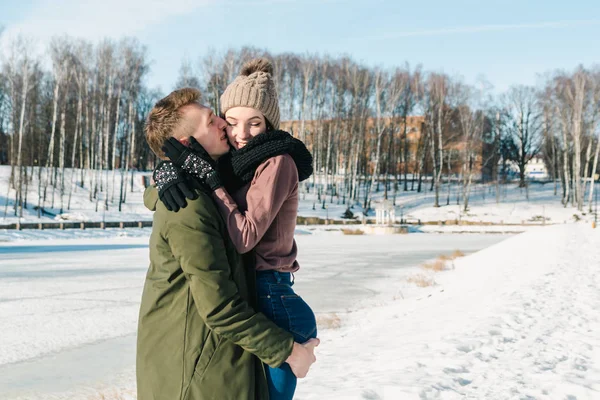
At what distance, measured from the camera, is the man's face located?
5.97ft

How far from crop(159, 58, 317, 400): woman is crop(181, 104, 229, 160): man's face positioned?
0.04 metres

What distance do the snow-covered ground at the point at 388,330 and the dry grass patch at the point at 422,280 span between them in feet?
0.25

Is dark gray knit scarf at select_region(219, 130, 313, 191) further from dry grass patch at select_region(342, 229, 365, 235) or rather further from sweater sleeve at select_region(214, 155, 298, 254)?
dry grass patch at select_region(342, 229, 365, 235)

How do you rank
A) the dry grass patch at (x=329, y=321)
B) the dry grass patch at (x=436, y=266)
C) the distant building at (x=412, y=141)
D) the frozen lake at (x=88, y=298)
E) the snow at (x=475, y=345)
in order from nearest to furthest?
1. the snow at (x=475, y=345)
2. the frozen lake at (x=88, y=298)
3. the dry grass patch at (x=329, y=321)
4. the dry grass patch at (x=436, y=266)
5. the distant building at (x=412, y=141)

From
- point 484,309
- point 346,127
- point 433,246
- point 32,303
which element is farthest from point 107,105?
point 484,309

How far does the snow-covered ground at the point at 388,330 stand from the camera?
158 inches

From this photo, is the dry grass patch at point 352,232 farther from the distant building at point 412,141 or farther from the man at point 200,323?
the man at point 200,323

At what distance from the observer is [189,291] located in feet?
5.50

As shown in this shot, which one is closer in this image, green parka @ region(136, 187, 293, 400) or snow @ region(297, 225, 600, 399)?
green parka @ region(136, 187, 293, 400)

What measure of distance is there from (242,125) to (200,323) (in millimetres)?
657

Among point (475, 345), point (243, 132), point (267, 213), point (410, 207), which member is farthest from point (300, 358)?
point (410, 207)

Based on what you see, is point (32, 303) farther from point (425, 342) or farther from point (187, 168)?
point (187, 168)

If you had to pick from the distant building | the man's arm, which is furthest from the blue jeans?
the distant building

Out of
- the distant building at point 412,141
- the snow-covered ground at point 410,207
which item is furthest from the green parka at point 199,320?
the distant building at point 412,141
